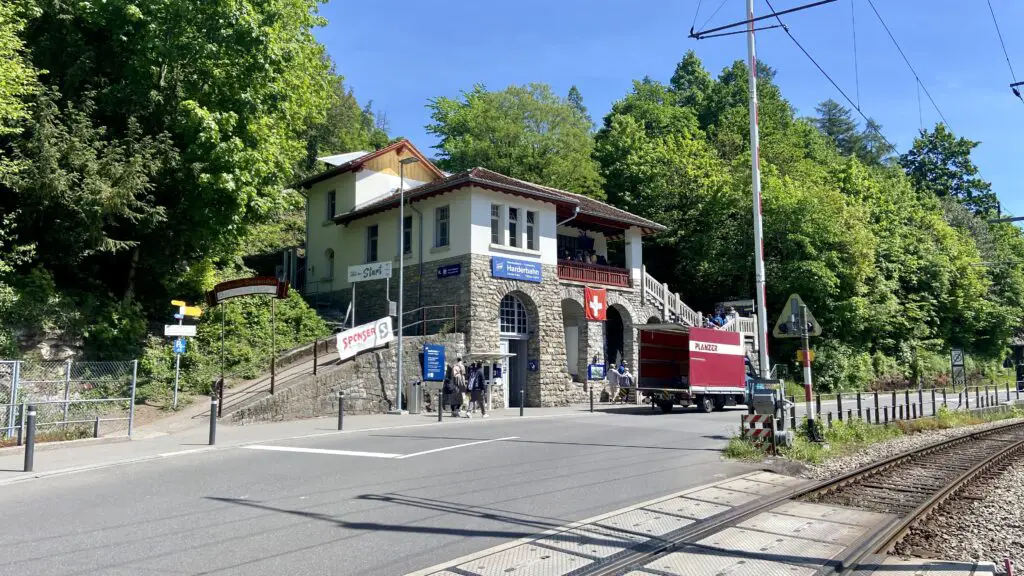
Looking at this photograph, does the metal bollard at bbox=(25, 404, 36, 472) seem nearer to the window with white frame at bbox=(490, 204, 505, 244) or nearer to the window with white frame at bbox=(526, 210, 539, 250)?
the window with white frame at bbox=(490, 204, 505, 244)

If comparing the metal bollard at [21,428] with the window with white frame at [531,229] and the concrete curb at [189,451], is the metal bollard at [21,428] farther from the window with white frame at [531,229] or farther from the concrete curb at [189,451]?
the window with white frame at [531,229]

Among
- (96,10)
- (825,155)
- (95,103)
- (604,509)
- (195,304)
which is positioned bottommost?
(604,509)

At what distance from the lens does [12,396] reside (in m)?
14.0

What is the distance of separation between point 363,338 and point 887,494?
52.6ft

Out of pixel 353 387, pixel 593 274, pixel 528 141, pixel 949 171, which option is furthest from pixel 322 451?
pixel 949 171

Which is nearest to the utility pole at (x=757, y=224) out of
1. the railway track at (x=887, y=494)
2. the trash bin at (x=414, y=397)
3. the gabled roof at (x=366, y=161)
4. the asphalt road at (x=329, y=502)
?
the asphalt road at (x=329, y=502)

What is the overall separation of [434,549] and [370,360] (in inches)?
655

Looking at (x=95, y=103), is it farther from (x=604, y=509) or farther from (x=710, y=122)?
(x=710, y=122)

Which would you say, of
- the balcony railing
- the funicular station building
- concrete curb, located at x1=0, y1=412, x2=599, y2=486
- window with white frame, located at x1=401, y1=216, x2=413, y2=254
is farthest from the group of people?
the balcony railing

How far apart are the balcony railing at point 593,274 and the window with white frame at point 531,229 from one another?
5.26ft

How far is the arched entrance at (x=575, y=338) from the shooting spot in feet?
100

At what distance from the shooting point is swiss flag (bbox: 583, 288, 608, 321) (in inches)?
1201

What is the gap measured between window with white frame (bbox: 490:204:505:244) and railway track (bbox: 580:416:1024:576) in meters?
16.6

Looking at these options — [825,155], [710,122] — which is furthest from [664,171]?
[825,155]
